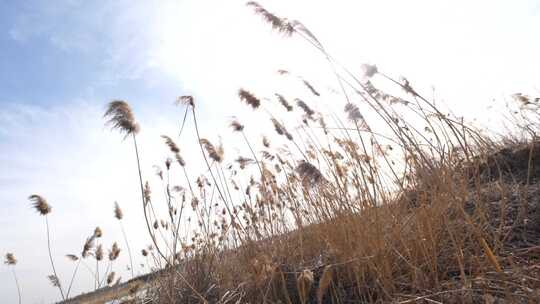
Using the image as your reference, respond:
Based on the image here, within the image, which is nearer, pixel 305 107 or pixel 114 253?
pixel 305 107

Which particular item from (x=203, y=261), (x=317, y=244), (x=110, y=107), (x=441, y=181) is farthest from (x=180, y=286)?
(x=441, y=181)

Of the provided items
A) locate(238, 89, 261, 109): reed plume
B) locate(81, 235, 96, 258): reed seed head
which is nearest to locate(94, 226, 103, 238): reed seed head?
locate(81, 235, 96, 258): reed seed head

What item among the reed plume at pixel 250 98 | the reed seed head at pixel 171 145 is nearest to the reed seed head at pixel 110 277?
the reed seed head at pixel 171 145

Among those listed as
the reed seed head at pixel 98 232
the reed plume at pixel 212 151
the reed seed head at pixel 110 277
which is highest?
the reed plume at pixel 212 151

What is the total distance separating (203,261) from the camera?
140 inches

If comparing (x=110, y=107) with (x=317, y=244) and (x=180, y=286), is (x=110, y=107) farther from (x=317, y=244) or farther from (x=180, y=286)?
(x=317, y=244)

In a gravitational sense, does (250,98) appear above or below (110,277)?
above

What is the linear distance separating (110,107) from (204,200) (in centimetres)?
159

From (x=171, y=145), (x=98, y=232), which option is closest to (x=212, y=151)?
(x=171, y=145)

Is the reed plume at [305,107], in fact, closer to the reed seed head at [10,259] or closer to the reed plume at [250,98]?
→ the reed plume at [250,98]

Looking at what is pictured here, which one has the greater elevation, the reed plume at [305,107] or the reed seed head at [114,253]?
the reed plume at [305,107]

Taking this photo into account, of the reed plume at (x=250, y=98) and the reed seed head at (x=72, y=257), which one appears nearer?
the reed plume at (x=250, y=98)

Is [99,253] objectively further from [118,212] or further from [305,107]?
[305,107]

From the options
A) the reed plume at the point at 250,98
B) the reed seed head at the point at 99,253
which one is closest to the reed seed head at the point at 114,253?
the reed seed head at the point at 99,253
